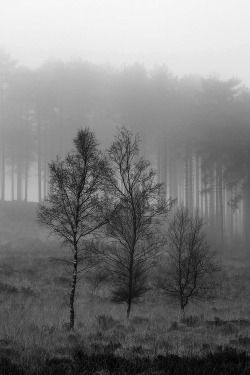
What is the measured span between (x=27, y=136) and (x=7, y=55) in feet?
31.9

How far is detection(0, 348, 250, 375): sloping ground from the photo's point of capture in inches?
218

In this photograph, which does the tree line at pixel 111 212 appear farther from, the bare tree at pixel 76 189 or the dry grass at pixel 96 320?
the dry grass at pixel 96 320

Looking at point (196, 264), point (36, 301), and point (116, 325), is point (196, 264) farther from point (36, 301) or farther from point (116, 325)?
point (36, 301)

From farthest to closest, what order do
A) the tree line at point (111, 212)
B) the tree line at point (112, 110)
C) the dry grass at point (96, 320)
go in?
1. the tree line at point (112, 110)
2. the tree line at point (111, 212)
3. the dry grass at point (96, 320)

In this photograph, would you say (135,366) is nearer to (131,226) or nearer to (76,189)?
(76,189)

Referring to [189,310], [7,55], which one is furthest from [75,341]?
[7,55]

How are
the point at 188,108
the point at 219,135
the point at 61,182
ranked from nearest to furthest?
the point at 61,182 < the point at 219,135 < the point at 188,108

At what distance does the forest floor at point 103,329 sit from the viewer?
6.02m

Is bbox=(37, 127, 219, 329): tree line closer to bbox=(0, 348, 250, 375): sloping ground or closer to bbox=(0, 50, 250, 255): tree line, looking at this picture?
bbox=(0, 348, 250, 375): sloping ground

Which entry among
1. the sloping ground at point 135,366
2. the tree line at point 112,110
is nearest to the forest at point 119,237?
the sloping ground at point 135,366

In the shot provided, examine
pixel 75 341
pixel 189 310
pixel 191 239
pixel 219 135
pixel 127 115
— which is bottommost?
pixel 189 310

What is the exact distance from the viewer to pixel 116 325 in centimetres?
1226

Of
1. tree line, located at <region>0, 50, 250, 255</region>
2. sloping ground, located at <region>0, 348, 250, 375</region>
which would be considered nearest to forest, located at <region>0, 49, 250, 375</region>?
sloping ground, located at <region>0, 348, 250, 375</region>

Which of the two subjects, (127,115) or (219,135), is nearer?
(219,135)
